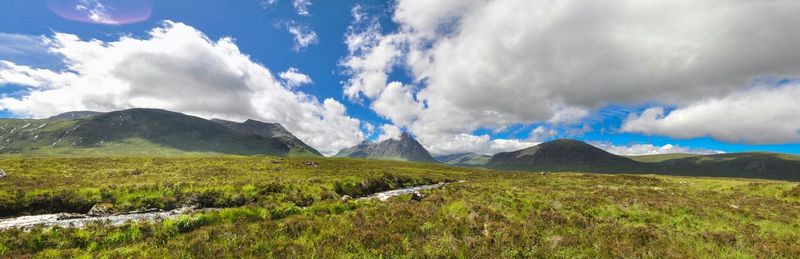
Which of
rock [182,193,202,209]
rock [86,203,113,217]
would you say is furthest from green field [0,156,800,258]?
rock [182,193,202,209]

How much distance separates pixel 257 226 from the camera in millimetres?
15359

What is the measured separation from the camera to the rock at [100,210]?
22.6 metres

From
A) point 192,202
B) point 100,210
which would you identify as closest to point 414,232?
point 192,202

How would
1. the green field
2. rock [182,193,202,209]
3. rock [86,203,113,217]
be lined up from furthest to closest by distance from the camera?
1. rock [182,193,202,209]
2. rock [86,203,113,217]
3. the green field

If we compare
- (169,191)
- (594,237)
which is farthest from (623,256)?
(169,191)

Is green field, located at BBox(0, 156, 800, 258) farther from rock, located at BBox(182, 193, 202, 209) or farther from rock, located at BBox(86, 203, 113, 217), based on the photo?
rock, located at BBox(182, 193, 202, 209)

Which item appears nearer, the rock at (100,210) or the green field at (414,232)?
the green field at (414,232)

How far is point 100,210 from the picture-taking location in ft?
75.9

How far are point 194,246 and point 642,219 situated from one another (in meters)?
23.7

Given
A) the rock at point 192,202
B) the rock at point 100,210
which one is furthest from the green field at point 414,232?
the rock at point 192,202

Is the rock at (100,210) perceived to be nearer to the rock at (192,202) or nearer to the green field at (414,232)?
the green field at (414,232)

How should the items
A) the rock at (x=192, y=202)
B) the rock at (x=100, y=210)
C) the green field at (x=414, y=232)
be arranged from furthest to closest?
the rock at (x=192, y=202) → the rock at (x=100, y=210) → the green field at (x=414, y=232)

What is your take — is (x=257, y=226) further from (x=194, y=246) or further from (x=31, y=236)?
(x=31, y=236)

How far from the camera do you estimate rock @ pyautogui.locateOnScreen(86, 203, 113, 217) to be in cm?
2258
